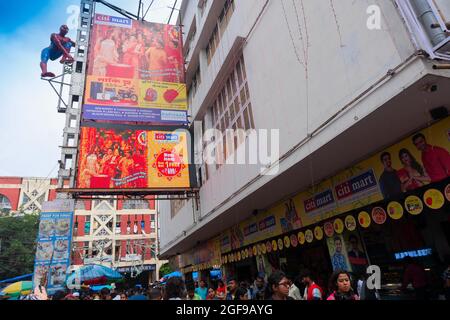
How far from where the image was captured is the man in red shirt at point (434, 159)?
448 cm

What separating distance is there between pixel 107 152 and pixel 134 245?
30.2 meters

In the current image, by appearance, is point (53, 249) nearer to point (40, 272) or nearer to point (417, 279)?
point (40, 272)

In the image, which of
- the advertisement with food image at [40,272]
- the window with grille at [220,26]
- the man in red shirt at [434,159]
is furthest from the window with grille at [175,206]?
the man in red shirt at [434,159]

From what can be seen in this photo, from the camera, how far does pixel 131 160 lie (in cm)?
990

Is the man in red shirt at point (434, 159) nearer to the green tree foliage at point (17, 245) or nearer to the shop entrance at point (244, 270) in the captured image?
the shop entrance at point (244, 270)

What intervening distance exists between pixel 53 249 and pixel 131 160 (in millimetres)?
5023

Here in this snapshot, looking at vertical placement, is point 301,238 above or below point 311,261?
above

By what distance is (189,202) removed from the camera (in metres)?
13.5

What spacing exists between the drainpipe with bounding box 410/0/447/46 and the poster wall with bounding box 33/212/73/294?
12302 millimetres

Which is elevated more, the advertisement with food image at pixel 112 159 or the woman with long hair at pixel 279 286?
the advertisement with food image at pixel 112 159

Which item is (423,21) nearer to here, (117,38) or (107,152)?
(107,152)

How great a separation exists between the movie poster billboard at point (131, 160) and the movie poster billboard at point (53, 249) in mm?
3549

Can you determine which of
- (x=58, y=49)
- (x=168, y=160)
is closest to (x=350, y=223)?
(x=168, y=160)
